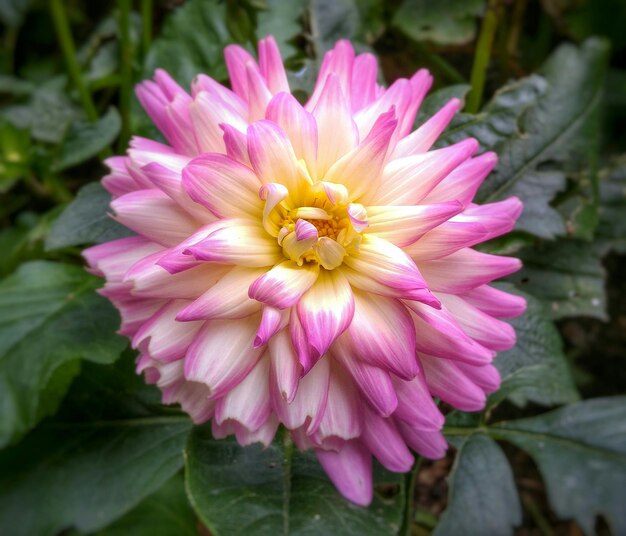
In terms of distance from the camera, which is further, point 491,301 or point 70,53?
point 70,53

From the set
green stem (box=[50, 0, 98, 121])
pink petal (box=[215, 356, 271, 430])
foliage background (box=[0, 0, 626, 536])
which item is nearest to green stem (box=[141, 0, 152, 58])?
foliage background (box=[0, 0, 626, 536])

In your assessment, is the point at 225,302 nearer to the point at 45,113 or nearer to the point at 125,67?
the point at 125,67

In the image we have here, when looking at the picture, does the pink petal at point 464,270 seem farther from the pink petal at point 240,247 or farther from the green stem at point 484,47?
the green stem at point 484,47

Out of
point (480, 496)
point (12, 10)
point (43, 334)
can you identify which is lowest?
point (480, 496)

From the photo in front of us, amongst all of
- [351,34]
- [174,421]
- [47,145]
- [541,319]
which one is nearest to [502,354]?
[541,319]

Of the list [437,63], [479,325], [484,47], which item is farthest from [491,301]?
[437,63]

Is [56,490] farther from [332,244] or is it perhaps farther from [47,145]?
[47,145]
